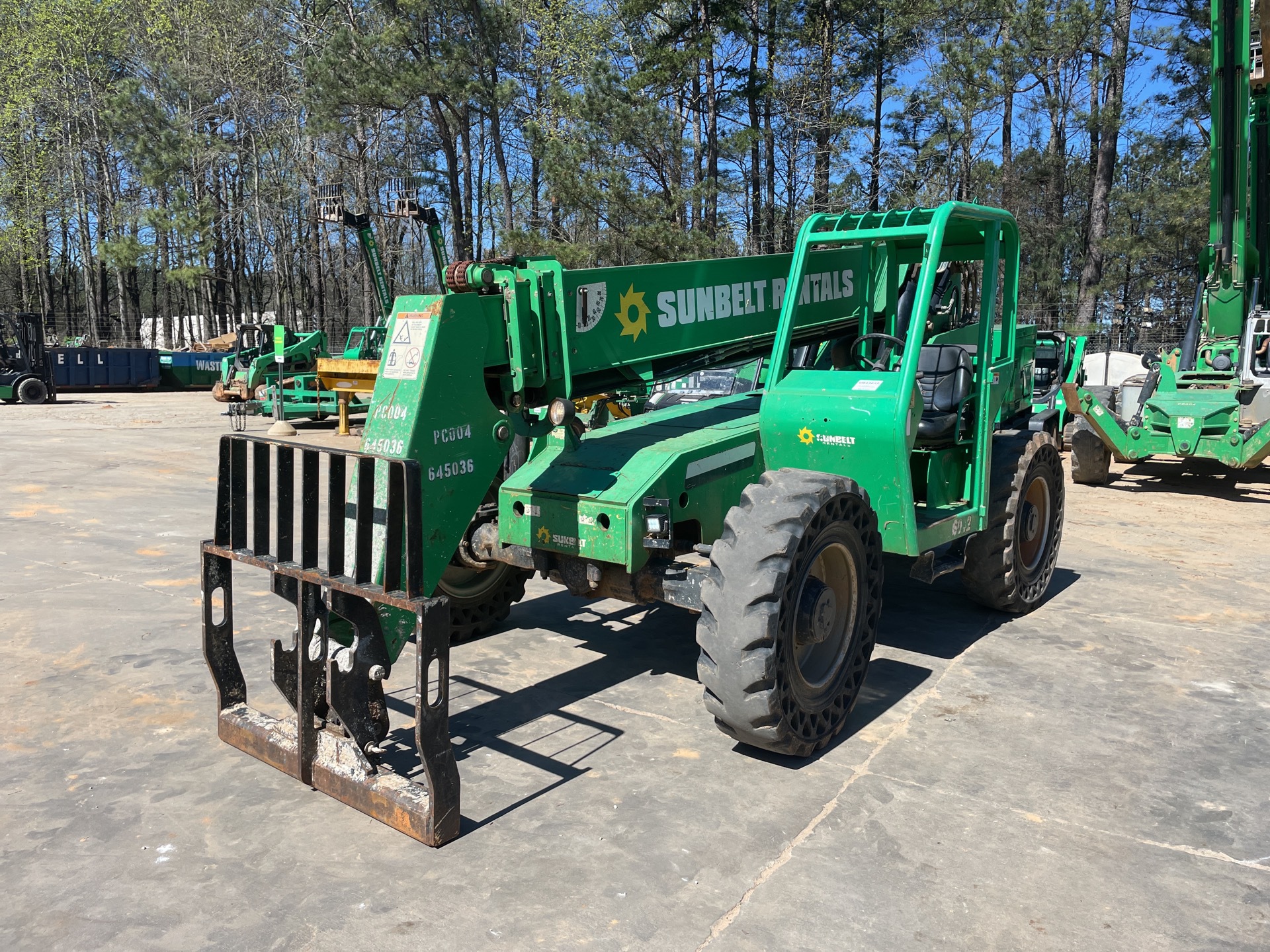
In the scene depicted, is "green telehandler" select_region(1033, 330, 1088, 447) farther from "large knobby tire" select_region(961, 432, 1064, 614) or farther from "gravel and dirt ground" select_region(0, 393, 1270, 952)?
"gravel and dirt ground" select_region(0, 393, 1270, 952)

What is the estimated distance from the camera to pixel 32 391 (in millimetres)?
25641

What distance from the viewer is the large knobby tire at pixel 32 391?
2552 cm

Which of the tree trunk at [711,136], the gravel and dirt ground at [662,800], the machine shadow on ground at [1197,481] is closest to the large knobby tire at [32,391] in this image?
the tree trunk at [711,136]

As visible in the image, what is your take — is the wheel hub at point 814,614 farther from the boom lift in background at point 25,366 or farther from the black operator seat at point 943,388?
the boom lift in background at point 25,366

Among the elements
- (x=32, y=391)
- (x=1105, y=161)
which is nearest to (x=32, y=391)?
(x=32, y=391)

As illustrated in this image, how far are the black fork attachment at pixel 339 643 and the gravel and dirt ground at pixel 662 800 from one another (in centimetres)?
16

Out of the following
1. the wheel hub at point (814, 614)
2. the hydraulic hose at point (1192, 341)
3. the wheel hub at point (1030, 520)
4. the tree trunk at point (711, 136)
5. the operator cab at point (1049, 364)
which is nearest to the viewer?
the wheel hub at point (814, 614)

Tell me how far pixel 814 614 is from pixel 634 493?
101 cm

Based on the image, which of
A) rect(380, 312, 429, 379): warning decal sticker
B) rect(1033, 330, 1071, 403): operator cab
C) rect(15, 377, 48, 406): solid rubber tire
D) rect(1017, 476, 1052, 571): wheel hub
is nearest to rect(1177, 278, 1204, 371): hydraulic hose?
rect(1033, 330, 1071, 403): operator cab

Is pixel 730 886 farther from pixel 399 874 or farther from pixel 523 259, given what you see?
pixel 523 259

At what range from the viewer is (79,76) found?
136ft

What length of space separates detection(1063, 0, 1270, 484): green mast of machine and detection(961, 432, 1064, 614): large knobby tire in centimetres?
592

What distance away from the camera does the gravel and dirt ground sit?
3.23 metres

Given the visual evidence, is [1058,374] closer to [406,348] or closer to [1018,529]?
[1018,529]
